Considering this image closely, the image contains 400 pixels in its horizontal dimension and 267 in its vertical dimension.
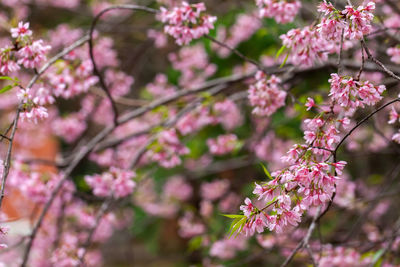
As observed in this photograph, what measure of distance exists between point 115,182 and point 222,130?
1817mm

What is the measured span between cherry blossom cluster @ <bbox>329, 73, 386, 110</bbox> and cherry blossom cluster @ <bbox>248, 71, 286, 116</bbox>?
1.74ft

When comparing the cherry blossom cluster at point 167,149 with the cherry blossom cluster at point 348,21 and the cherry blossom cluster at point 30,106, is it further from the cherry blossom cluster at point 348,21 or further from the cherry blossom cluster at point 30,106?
the cherry blossom cluster at point 348,21

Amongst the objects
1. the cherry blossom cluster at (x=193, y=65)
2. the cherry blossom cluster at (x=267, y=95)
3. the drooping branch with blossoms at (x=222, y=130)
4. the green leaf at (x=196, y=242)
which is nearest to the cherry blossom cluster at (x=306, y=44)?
the drooping branch with blossoms at (x=222, y=130)

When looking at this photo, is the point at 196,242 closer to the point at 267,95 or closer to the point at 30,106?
the point at 267,95

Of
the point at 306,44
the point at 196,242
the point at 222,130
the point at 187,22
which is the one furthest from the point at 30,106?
the point at 222,130

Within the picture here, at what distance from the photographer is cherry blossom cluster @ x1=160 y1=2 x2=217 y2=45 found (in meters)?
1.76

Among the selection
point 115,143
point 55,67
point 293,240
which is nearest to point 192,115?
point 115,143

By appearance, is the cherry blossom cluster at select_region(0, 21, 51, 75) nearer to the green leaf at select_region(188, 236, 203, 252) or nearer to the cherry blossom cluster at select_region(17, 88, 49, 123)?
the cherry blossom cluster at select_region(17, 88, 49, 123)

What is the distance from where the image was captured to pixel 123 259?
6195 millimetres

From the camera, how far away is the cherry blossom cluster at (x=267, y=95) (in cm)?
179

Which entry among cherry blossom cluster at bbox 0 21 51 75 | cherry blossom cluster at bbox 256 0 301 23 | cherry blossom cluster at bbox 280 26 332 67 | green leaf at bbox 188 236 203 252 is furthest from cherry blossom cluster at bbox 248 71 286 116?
green leaf at bbox 188 236 203 252

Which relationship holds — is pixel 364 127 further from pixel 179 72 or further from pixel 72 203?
pixel 72 203

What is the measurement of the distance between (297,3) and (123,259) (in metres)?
5.11

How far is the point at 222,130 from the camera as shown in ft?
13.0
